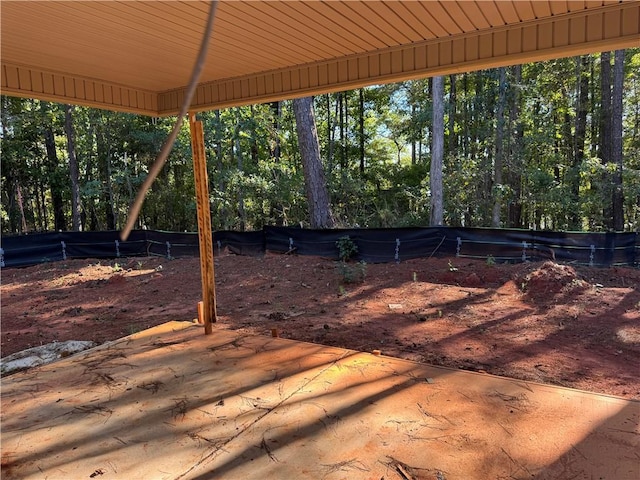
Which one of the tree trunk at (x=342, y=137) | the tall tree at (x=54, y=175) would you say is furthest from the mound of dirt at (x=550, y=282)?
the tall tree at (x=54, y=175)

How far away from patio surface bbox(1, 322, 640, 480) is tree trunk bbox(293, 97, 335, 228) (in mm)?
8178

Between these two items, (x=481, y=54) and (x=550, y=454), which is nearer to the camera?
(x=550, y=454)

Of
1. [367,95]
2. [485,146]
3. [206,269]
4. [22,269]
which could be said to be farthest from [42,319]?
[367,95]

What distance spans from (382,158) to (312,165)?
38.1ft

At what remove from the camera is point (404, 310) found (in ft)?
20.3

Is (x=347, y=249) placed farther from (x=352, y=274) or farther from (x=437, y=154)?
(x=437, y=154)

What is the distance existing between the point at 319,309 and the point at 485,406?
3982 mm

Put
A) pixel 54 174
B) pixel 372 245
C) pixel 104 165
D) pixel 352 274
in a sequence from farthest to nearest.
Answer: pixel 104 165, pixel 54 174, pixel 372 245, pixel 352 274

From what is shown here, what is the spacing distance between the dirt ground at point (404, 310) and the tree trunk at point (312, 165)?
6.21 ft

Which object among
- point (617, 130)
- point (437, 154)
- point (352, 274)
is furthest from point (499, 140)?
point (352, 274)

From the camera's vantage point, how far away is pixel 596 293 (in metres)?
6.50

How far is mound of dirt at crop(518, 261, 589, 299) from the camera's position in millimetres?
6633

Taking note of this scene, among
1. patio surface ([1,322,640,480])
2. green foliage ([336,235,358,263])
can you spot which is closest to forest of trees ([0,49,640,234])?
green foliage ([336,235,358,263])

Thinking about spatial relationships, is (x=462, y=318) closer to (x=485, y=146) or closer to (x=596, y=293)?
(x=596, y=293)
